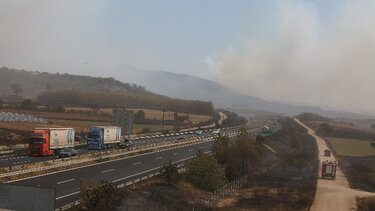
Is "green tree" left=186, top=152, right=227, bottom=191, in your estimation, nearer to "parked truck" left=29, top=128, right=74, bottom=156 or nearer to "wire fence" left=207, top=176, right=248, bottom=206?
"wire fence" left=207, top=176, right=248, bottom=206

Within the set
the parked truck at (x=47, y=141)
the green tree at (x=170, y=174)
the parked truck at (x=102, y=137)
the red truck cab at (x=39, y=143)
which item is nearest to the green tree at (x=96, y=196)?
the green tree at (x=170, y=174)

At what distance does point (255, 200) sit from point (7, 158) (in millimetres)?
35751

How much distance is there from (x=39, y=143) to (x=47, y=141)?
5.08ft

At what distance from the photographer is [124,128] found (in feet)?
361

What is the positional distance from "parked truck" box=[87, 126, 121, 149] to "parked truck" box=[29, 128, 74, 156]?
1017 centimetres

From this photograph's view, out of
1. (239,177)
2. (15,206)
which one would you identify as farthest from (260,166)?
(15,206)

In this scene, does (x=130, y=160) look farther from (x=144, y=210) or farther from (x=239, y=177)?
(x=144, y=210)

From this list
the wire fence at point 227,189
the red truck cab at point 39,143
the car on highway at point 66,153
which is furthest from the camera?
the red truck cab at point 39,143

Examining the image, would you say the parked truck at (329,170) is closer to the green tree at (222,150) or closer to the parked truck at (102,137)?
the green tree at (222,150)

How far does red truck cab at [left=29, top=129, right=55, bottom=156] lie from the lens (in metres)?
77.1

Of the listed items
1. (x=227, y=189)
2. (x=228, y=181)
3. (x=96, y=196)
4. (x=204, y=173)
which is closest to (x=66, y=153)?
(x=204, y=173)

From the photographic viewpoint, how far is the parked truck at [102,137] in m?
94.8

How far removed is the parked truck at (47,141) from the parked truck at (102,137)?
33.4 ft

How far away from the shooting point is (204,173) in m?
69.6
